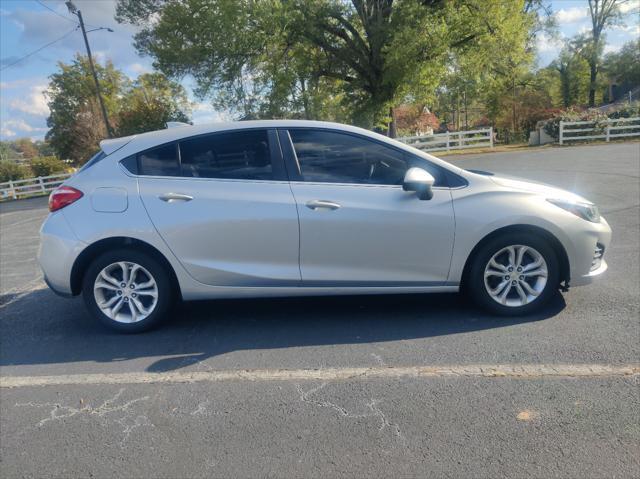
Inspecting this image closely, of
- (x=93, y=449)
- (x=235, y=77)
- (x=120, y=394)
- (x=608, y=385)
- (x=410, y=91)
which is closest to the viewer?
(x=93, y=449)

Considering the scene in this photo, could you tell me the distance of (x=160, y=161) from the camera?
158 inches

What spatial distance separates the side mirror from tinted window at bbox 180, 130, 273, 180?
3.68 feet

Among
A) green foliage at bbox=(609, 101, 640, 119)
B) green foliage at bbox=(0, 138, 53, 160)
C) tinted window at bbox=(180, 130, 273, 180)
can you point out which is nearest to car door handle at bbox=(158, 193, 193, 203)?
tinted window at bbox=(180, 130, 273, 180)

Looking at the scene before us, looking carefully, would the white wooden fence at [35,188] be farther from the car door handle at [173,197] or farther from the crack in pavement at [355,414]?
the crack in pavement at [355,414]

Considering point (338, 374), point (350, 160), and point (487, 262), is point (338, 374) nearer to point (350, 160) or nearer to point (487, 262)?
point (487, 262)

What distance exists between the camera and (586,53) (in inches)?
1777

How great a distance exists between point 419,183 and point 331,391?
1.73m

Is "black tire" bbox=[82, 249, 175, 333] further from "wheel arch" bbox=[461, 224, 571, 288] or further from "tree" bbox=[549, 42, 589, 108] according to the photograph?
"tree" bbox=[549, 42, 589, 108]

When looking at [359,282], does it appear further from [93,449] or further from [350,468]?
[93,449]

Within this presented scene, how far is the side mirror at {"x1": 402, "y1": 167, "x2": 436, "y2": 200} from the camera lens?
12.3 feet

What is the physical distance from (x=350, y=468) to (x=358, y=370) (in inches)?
38.3

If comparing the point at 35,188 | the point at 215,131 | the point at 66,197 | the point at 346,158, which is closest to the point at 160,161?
the point at 215,131

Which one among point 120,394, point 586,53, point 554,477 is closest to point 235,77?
point 120,394

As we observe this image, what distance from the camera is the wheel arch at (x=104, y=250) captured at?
3.93 m
